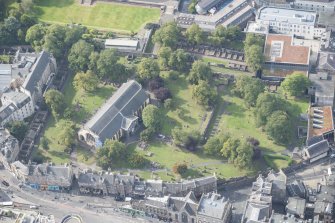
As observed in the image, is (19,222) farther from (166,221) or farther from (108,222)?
(166,221)

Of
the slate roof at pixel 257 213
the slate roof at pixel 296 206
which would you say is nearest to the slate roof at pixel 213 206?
the slate roof at pixel 257 213

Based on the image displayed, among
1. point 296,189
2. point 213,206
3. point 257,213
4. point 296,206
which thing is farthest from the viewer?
point 296,189

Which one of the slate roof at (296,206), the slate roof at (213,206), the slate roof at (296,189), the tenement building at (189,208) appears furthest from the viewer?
the slate roof at (296,189)

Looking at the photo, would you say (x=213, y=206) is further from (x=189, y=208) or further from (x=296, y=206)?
(x=296, y=206)

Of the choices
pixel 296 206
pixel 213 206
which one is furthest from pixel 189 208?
pixel 296 206

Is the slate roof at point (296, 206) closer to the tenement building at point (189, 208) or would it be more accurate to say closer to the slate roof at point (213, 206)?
the tenement building at point (189, 208)

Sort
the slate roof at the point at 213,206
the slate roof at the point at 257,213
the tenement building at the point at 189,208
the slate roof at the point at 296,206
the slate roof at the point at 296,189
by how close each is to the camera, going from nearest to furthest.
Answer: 1. the slate roof at the point at 257,213
2. the slate roof at the point at 213,206
3. the slate roof at the point at 296,206
4. the tenement building at the point at 189,208
5. the slate roof at the point at 296,189

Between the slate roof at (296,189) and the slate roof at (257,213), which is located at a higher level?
the slate roof at (296,189)

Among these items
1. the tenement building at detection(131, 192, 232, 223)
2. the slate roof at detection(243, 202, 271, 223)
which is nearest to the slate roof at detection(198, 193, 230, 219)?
the tenement building at detection(131, 192, 232, 223)

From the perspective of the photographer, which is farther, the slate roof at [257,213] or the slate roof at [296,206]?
the slate roof at [296,206]

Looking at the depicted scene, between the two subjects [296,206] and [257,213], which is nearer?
[257,213]

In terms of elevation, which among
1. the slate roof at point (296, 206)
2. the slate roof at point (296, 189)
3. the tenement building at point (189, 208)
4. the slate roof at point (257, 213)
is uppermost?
the slate roof at point (296, 189)
